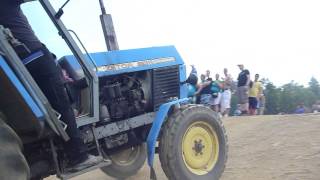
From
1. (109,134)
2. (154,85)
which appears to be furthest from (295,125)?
(109,134)

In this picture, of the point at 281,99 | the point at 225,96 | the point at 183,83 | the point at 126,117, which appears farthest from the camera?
the point at 281,99

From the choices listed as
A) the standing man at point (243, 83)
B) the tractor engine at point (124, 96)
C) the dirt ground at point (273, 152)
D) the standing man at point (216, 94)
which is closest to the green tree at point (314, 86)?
the standing man at point (216, 94)

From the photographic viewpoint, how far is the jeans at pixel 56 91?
498 cm

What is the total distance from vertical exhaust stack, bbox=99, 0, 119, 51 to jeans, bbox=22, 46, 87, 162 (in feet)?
4.73

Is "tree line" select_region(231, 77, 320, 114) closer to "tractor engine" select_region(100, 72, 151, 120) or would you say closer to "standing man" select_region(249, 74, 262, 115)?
"standing man" select_region(249, 74, 262, 115)

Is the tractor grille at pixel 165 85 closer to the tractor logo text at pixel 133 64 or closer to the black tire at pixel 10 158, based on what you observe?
the tractor logo text at pixel 133 64

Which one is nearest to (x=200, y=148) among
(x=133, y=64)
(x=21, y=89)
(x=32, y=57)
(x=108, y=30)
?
(x=133, y=64)

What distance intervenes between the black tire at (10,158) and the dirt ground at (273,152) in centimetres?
375

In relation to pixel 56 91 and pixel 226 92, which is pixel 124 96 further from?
pixel 226 92

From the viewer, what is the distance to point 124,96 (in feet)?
21.9

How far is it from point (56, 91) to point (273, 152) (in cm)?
425

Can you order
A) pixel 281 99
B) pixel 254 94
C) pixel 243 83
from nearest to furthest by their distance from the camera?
pixel 243 83
pixel 254 94
pixel 281 99

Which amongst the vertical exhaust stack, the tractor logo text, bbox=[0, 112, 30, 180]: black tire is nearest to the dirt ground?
the tractor logo text

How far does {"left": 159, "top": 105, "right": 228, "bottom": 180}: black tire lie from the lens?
21.0 feet
